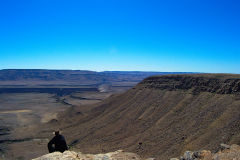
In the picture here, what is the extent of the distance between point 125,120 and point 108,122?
3695 millimetres

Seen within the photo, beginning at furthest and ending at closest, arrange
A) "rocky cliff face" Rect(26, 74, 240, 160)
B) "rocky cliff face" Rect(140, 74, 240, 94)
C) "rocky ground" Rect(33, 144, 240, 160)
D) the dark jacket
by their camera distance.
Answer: "rocky cliff face" Rect(140, 74, 240, 94) → "rocky cliff face" Rect(26, 74, 240, 160) → the dark jacket → "rocky ground" Rect(33, 144, 240, 160)

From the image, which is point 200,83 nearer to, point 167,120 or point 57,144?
point 167,120

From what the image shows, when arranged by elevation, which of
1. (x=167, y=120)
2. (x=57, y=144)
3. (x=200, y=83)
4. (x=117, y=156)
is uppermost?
(x=200, y=83)

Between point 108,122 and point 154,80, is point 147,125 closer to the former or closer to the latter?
point 108,122

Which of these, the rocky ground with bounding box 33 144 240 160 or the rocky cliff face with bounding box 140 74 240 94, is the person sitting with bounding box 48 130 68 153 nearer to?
the rocky ground with bounding box 33 144 240 160

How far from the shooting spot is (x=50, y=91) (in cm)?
14625

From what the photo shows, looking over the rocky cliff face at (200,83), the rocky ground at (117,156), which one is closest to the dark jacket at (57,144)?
the rocky ground at (117,156)

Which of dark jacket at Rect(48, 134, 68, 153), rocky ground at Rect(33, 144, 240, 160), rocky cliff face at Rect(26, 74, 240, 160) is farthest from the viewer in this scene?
rocky cliff face at Rect(26, 74, 240, 160)

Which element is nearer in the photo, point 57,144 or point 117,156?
point 57,144

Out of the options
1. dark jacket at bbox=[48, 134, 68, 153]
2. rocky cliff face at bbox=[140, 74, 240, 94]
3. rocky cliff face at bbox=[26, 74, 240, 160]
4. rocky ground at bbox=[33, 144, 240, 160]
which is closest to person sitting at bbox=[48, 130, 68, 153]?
dark jacket at bbox=[48, 134, 68, 153]

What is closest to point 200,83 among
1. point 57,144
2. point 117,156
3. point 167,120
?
point 167,120

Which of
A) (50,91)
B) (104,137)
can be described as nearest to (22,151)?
(104,137)

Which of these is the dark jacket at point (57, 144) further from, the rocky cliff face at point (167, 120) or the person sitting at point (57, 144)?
the rocky cliff face at point (167, 120)

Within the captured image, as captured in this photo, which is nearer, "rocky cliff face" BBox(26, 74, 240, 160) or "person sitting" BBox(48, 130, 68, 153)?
"person sitting" BBox(48, 130, 68, 153)
